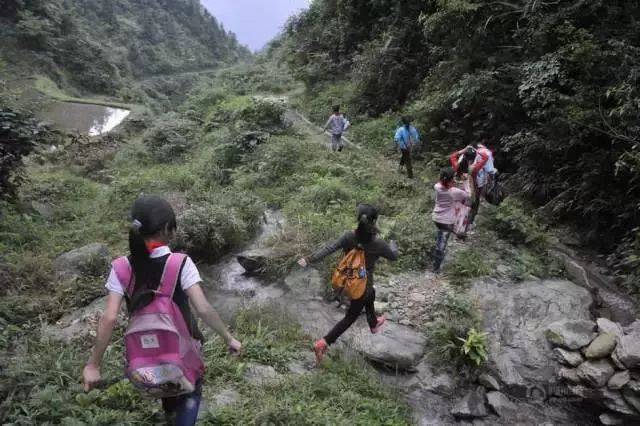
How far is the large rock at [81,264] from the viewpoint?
725cm

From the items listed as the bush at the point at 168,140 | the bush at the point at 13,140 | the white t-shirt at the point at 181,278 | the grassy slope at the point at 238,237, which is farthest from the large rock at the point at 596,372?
the bush at the point at 168,140

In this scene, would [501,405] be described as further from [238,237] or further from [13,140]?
[13,140]

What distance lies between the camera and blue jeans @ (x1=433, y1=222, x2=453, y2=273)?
7.23m

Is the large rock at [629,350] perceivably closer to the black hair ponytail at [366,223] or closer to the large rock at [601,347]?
the large rock at [601,347]

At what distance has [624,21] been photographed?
9.03 metres

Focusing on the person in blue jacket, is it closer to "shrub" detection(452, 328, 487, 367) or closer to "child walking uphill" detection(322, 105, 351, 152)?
"child walking uphill" detection(322, 105, 351, 152)

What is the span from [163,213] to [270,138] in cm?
1272

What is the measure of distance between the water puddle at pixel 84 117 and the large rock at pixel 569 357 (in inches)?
789

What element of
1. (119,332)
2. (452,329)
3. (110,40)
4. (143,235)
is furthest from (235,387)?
(110,40)

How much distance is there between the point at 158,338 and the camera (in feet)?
8.68

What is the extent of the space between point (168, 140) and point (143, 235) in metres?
16.1

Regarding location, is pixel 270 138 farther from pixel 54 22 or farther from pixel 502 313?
pixel 54 22

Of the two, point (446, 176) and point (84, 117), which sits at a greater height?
point (84, 117)

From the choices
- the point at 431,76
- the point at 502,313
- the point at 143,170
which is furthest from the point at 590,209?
the point at 143,170
